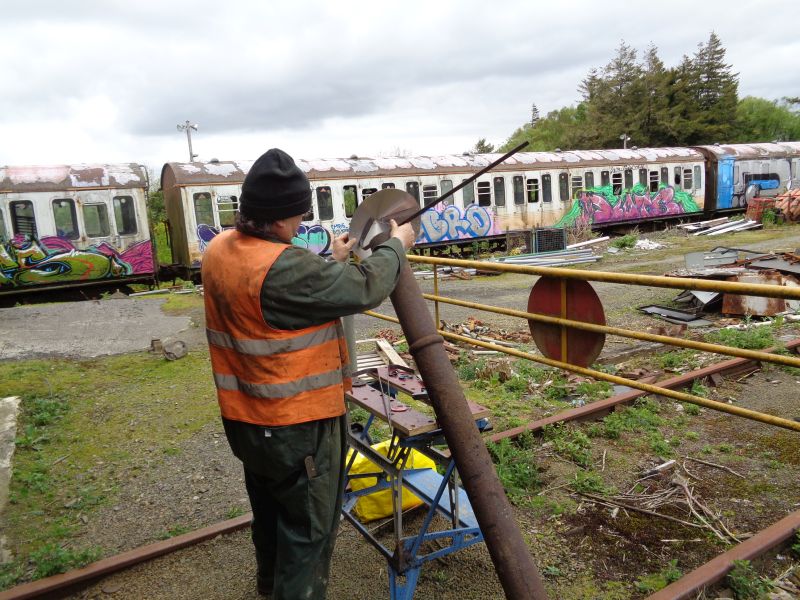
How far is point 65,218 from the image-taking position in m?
13.4

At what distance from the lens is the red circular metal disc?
3.60 m

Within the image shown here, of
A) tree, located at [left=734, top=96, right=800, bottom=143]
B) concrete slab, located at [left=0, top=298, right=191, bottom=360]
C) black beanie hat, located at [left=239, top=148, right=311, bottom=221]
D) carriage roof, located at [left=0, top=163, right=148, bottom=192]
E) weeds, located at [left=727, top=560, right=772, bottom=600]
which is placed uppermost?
tree, located at [left=734, top=96, right=800, bottom=143]

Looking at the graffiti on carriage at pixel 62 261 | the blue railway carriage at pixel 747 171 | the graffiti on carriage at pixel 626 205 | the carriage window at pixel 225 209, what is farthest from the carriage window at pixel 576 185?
the graffiti on carriage at pixel 62 261

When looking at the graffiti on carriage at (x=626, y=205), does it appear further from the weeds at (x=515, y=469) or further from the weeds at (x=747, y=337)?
the weeds at (x=515, y=469)

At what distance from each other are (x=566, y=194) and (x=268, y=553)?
20.0 meters

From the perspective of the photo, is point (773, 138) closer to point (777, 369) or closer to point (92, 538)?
point (777, 369)

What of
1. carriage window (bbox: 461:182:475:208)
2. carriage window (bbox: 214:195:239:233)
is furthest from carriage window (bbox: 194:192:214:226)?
carriage window (bbox: 461:182:475:208)

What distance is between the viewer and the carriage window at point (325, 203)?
1622cm

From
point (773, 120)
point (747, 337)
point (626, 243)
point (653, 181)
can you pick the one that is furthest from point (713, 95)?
point (747, 337)

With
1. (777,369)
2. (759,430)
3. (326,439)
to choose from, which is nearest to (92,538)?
(326,439)

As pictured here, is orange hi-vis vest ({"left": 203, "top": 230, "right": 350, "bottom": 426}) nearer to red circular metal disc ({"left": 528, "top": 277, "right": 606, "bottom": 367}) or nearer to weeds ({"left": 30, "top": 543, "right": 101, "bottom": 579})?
weeds ({"left": 30, "top": 543, "right": 101, "bottom": 579})

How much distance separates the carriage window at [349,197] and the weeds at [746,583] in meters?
14.8

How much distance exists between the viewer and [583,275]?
3.20 metres

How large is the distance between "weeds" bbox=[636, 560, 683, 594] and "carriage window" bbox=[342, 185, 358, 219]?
14.6m
